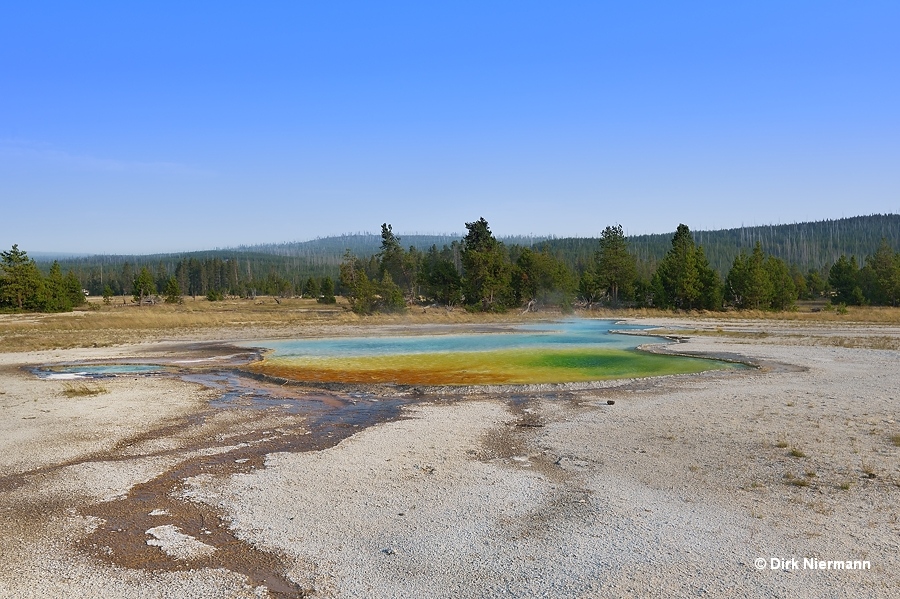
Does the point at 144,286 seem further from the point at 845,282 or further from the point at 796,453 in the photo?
the point at 796,453

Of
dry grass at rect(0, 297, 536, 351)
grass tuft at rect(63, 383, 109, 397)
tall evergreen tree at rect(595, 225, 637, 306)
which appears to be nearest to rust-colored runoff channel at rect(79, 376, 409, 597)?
grass tuft at rect(63, 383, 109, 397)

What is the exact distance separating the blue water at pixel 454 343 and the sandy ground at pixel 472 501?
16.4m

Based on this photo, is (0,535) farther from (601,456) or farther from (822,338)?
(822,338)

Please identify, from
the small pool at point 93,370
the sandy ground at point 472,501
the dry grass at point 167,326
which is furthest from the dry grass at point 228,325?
the sandy ground at point 472,501

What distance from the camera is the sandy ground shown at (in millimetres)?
6305

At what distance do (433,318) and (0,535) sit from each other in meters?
49.9

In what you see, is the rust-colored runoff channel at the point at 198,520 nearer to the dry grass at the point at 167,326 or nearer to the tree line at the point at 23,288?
the dry grass at the point at 167,326

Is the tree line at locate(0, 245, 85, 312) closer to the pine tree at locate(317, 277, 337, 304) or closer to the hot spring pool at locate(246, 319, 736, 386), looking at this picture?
the pine tree at locate(317, 277, 337, 304)

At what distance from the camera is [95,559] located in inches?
268

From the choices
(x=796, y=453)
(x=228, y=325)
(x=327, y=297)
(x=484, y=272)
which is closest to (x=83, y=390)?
(x=796, y=453)

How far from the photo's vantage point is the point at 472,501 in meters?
8.66

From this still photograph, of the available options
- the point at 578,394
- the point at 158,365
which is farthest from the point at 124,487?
the point at 158,365

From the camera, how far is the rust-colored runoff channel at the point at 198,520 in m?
6.64

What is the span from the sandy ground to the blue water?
16.4 meters
